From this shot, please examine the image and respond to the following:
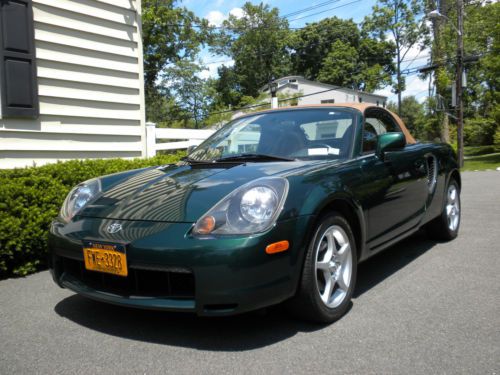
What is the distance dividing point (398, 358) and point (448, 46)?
118 feet

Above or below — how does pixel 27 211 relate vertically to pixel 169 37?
below

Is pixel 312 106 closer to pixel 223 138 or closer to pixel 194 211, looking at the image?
pixel 223 138

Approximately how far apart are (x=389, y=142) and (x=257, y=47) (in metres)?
55.0

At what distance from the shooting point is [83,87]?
20.0 ft

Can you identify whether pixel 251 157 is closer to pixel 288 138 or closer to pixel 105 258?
pixel 288 138

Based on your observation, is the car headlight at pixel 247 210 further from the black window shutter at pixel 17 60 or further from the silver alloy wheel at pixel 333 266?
the black window shutter at pixel 17 60

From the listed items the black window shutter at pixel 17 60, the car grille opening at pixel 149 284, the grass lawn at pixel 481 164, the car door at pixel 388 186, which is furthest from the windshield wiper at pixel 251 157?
the grass lawn at pixel 481 164

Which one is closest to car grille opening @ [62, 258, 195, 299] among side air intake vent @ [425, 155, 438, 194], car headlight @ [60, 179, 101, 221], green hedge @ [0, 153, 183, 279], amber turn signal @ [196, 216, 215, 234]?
amber turn signal @ [196, 216, 215, 234]

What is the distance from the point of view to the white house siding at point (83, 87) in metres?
5.54

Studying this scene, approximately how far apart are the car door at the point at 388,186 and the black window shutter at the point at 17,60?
3.95 metres

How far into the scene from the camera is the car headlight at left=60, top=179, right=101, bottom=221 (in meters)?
3.08

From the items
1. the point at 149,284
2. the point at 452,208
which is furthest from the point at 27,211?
the point at 452,208

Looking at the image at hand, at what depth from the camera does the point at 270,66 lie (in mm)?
56594

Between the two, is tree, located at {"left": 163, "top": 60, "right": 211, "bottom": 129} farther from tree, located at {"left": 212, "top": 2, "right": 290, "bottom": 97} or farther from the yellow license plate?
the yellow license plate
